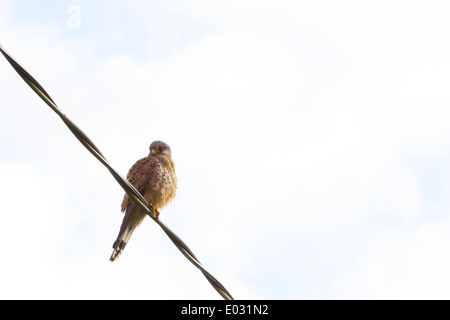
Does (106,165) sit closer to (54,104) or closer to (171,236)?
(54,104)

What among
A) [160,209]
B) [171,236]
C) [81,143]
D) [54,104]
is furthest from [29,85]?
[160,209]

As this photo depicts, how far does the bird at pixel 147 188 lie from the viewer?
18.7 feet

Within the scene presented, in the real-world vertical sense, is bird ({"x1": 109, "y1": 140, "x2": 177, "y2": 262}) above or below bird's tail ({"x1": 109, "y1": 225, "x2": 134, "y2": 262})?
above

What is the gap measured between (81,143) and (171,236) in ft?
2.42

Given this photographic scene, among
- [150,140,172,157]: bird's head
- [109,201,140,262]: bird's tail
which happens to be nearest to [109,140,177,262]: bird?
[109,201,140,262]: bird's tail

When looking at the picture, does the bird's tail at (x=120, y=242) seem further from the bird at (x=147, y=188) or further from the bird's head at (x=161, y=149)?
the bird's head at (x=161, y=149)

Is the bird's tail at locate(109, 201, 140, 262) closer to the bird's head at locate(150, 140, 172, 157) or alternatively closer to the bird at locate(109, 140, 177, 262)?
the bird at locate(109, 140, 177, 262)

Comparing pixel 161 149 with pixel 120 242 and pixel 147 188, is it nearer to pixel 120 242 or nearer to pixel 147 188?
pixel 147 188

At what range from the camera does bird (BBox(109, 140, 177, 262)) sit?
18.7 feet

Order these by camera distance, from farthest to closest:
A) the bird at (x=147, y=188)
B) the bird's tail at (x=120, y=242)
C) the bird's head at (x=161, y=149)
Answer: the bird's head at (x=161, y=149) → the bird at (x=147, y=188) → the bird's tail at (x=120, y=242)

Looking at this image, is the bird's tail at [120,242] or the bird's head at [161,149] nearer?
the bird's tail at [120,242]

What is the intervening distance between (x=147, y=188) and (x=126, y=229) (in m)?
0.50

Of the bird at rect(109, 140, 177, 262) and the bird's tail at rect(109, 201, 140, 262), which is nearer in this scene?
the bird's tail at rect(109, 201, 140, 262)

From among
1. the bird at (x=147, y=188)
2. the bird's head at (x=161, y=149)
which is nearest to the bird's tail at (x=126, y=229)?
the bird at (x=147, y=188)
